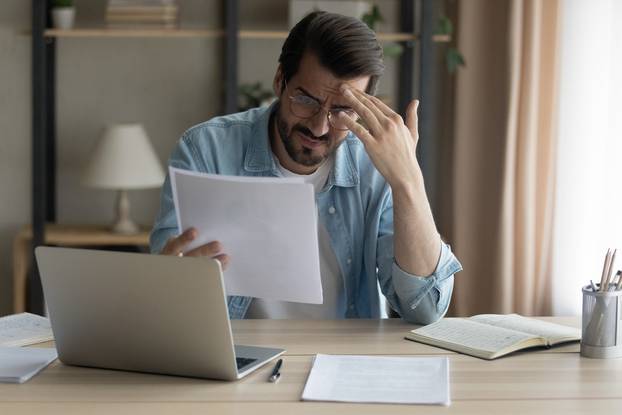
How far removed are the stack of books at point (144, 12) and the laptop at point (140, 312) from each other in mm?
2211

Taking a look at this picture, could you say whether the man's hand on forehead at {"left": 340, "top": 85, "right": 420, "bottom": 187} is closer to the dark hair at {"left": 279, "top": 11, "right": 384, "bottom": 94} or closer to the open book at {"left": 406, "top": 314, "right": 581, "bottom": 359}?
the dark hair at {"left": 279, "top": 11, "right": 384, "bottom": 94}

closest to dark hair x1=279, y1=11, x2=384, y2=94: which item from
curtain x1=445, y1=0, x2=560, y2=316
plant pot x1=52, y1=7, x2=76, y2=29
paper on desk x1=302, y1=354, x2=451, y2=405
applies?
paper on desk x1=302, y1=354, x2=451, y2=405

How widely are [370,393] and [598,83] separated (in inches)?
78.0

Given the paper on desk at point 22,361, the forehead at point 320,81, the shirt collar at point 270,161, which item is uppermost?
the forehead at point 320,81

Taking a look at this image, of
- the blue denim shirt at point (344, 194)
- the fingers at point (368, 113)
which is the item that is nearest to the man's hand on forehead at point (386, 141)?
the fingers at point (368, 113)

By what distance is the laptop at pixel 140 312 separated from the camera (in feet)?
5.07

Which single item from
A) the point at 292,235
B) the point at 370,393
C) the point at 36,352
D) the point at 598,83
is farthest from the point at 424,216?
the point at 598,83

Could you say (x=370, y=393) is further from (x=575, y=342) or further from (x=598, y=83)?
(x=598, y=83)

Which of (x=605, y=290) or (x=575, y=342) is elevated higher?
(x=605, y=290)

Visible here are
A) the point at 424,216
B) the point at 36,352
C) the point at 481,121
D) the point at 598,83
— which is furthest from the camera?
the point at 481,121

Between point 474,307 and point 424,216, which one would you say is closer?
point 424,216

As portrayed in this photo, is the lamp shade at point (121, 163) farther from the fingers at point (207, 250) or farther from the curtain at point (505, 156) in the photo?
the fingers at point (207, 250)

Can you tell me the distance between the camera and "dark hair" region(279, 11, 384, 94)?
81.0 inches

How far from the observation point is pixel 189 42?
4023 mm
